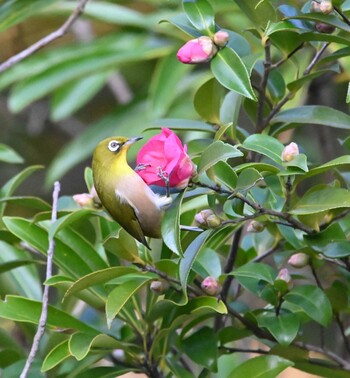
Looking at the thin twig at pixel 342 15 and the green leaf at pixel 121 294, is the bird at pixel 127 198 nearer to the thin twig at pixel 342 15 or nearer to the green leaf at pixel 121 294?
the green leaf at pixel 121 294

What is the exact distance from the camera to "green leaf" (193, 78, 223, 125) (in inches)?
57.2

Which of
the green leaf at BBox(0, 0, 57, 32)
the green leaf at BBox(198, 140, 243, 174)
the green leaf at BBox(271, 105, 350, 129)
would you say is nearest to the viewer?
the green leaf at BBox(198, 140, 243, 174)

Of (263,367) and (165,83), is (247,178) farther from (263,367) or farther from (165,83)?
(165,83)

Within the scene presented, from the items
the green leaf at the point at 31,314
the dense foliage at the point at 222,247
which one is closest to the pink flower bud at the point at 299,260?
the dense foliage at the point at 222,247

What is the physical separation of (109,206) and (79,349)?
213 millimetres

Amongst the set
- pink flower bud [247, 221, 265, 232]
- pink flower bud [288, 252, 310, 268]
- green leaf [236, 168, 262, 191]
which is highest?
green leaf [236, 168, 262, 191]

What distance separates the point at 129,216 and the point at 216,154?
21 cm

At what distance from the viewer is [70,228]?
1.61 metres

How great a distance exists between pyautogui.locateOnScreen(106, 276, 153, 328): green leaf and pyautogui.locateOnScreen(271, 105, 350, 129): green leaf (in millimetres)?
321

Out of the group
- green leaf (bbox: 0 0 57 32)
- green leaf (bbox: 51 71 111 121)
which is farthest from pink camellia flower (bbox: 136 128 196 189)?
green leaf (bbox: 51 71 111 121)

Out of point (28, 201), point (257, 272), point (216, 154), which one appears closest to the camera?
point (216, 154)

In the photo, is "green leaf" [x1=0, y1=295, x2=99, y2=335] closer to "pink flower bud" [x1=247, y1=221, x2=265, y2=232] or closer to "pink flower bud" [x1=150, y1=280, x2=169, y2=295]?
"pink flower bud" [x1=150, y1=280, x2=169, y2=295]

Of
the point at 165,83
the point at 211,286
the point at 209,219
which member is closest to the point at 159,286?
the point at 211,286

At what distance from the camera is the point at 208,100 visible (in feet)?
4.78
